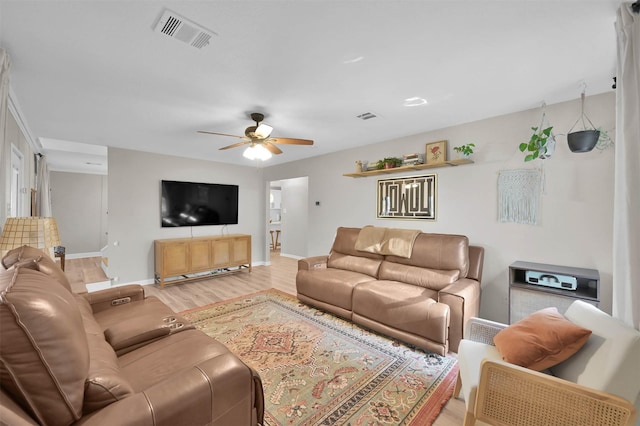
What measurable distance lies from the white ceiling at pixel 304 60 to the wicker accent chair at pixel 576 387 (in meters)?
1.72

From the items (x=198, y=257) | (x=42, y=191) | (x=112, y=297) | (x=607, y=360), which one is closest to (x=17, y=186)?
(x=42, y=191)

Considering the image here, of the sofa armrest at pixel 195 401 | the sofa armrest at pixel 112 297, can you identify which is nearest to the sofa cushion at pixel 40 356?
the sofa armrest at pixel 195 401

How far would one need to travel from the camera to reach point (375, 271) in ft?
11.3

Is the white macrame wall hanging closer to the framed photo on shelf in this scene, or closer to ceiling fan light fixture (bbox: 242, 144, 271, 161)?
the framed photo on shelf

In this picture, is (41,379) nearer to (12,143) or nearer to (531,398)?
(531,398)

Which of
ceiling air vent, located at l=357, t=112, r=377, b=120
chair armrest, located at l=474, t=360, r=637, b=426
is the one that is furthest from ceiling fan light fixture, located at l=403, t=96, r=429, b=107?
chair armrest, located at l=474, t=360, r=637, b=426

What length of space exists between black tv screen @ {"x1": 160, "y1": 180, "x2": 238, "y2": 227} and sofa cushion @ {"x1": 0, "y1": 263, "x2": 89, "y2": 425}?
434 cm

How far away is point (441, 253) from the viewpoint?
3.07 m

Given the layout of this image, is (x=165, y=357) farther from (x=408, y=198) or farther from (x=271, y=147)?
(x=408, y=198)

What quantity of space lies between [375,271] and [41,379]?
307 cm

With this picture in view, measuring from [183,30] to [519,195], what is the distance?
11.0 feet

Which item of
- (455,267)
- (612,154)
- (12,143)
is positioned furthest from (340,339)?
(12,143)

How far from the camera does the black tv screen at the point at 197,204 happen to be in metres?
4.96

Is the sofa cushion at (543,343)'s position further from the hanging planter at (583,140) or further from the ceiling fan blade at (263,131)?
the ceiling fan blade at (263,131)
